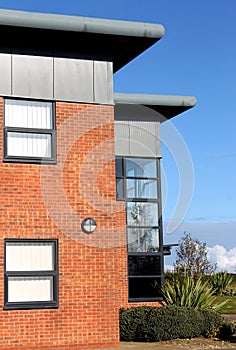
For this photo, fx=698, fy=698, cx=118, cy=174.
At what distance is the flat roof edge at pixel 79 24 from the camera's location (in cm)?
1566

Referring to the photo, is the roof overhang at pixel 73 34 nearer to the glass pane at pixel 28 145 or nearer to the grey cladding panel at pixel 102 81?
the grey cladding panel at pixel 102 81

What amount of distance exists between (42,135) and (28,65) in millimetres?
1681

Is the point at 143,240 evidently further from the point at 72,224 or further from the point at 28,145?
the point at 28,145

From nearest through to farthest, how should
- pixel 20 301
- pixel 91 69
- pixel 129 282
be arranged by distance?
pixel 20 301 → pixel 91 69 → pixel 129 282

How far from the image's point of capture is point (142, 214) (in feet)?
79.3

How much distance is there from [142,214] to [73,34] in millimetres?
9246

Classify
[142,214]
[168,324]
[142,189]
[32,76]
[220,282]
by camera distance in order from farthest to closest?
1. [220,282]
2. [142,189]
3. [142,214]
4. [168,324]
5. [32,76]

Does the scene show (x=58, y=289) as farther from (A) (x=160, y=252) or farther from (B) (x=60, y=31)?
(A) (x=160, y=252)

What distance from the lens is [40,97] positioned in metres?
16.6

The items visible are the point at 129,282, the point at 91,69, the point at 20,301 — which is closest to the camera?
the point at 20,301

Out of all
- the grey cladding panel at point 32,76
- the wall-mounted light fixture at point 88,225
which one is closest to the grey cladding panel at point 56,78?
the grey cladding panel at point 32,76

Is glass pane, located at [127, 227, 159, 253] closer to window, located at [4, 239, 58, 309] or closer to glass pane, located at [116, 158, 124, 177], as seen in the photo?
glass pane, located at [116, 158, 124, 177]

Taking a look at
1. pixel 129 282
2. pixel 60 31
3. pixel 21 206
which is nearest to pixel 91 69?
pixel 60 31

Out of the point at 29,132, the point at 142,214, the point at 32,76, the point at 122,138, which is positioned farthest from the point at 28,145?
the point at 142,214
